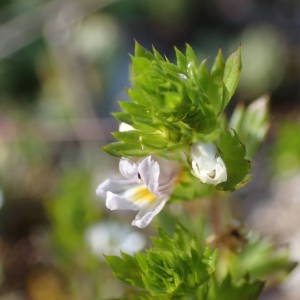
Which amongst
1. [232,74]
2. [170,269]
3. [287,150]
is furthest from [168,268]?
[287,150]

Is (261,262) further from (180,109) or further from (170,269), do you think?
(180,109)

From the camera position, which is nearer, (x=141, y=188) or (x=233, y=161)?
(x=233, y=161)

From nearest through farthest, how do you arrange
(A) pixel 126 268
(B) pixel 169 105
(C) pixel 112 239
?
(B) pixel 169 105 → (A) pixel 126 268 → (C) pixel 112 239

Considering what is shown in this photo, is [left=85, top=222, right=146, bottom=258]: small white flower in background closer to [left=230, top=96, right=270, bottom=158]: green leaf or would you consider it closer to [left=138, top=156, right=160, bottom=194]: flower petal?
[left=230, top=96, right=270, bottom=158]: green leaf

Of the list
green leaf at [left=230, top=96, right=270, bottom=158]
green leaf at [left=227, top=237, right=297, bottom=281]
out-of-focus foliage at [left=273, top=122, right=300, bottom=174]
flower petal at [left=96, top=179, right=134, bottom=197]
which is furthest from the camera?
out-of-focus foliage at [left=273, top=122, right=300, bottom=174]

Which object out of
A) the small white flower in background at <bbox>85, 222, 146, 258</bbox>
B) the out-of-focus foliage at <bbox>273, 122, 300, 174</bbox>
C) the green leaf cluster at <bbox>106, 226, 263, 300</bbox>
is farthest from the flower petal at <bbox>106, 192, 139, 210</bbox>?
the out-of-focus foliage at <bbox>273, 122, 300, 174</bbox>

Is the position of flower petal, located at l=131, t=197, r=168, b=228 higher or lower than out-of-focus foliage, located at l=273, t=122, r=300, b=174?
higher

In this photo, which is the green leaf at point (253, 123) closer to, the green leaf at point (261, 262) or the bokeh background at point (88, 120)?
the green leaf at point (261, 262)

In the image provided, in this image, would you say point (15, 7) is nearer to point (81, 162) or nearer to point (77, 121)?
point (77, 121)
